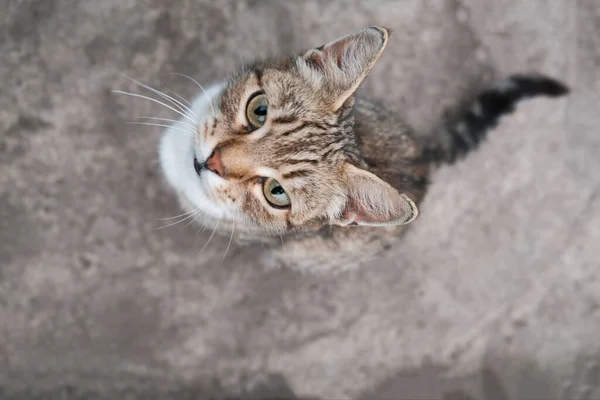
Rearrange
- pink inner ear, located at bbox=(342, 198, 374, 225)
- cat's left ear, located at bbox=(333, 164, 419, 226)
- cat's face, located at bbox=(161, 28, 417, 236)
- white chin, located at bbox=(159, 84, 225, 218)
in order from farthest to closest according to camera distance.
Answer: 1. white chin, located at bbox=(159, 84, 225, 218)
2. cat's face, located at bbox=(161, 28, 417, 236)
3. pink inner ear, located at bbox=(342, 198, 374, 225)
4. cat's left ear, located at bbox=(333, 164, 419, 226)

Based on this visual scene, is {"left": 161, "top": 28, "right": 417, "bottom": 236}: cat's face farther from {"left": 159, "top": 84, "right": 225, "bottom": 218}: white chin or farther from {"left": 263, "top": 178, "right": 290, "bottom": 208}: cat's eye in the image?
{"left": 159, "top": 84, "right": 225, "bottom": 218}: white chin

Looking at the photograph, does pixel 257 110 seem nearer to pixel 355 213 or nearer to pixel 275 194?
pixel 275 194

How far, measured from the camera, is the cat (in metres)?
1.63

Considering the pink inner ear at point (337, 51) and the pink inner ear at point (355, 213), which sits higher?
the pink inner ear at point (337, 51)

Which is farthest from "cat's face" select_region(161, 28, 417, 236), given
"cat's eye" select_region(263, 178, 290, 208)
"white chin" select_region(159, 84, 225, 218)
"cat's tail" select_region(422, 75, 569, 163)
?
"cat's tail" select_region(422, 75, 569, 163)

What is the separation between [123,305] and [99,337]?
214mm

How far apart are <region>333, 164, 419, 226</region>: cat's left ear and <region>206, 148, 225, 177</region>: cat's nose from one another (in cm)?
47

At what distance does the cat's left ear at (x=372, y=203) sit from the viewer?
1.44 m

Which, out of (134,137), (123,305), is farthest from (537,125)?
(123,305)

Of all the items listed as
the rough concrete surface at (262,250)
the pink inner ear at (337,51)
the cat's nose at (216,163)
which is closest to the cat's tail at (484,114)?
the rough concrete surface at (262,250)

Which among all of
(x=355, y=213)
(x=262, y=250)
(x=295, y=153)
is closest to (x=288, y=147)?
(x=295, y=153)

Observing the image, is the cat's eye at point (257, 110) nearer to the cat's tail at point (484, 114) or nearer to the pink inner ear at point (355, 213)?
the pink inner ear at point (355, 213)

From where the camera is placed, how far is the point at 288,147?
174 cm

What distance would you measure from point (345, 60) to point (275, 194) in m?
0.55
